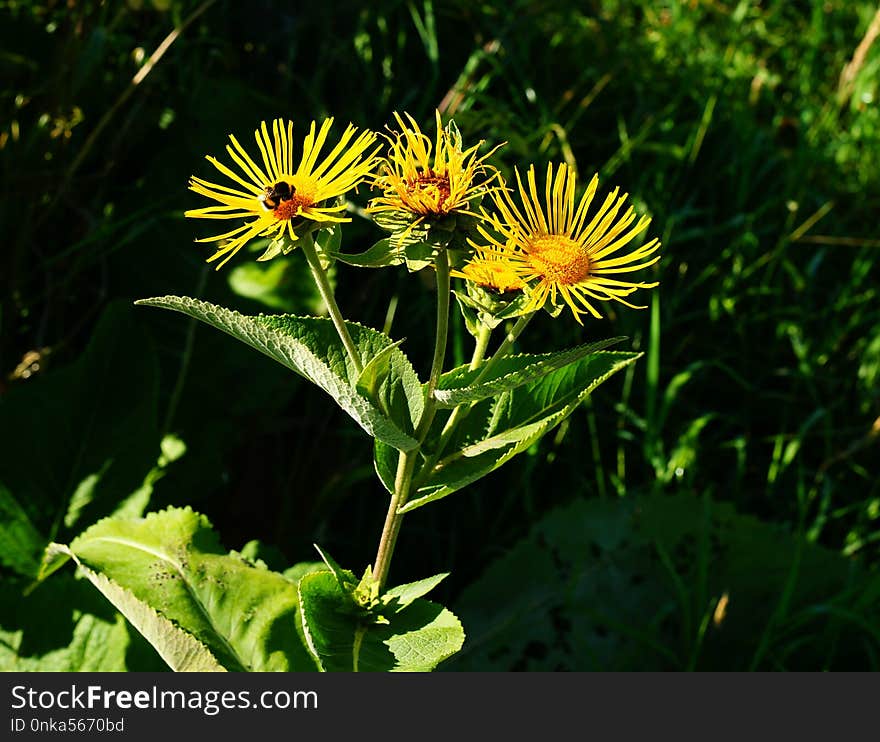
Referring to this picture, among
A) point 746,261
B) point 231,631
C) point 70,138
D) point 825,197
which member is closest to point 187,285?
point 70,138

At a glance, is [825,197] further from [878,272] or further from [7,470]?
[7,470]

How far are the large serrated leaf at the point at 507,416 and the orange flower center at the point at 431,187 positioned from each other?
11.5 inches

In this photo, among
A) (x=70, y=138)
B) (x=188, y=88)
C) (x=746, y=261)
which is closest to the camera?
(x=70, y=138)

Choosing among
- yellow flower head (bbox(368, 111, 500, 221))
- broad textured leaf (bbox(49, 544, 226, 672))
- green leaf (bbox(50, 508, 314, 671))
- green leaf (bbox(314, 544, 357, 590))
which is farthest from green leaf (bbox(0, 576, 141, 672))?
yellow flower head (bbox(368, 111, 500, 221))

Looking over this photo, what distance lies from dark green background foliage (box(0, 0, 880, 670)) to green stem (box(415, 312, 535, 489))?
70 centimetres

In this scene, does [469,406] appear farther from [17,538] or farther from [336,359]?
[17,538]

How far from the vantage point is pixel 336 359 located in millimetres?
1240

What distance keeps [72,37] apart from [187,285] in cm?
55

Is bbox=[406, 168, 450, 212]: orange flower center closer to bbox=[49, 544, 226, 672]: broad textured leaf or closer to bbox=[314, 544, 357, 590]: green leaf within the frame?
bbox=[314, 544, 357, 590]: green leaf

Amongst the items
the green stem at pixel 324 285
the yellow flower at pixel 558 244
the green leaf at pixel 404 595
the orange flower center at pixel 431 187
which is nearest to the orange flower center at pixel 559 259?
the yellow flower at pixel 558 244

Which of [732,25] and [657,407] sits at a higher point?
[732,25]

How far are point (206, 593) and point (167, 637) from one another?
0.16 m

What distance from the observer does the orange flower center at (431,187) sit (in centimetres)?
104

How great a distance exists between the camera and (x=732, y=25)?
325 centimetres
